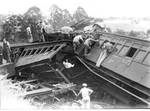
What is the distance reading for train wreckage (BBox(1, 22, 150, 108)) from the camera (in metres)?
7.10

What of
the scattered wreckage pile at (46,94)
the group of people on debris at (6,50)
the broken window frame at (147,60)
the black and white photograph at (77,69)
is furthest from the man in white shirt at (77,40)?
the broken window frame at (147,60)

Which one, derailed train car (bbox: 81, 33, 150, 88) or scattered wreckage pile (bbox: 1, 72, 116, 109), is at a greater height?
derailed train car (bbox: 81, 33, 150, 88)

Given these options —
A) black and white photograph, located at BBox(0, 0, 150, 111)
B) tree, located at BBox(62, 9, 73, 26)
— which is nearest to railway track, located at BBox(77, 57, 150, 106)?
black and white photograph, located at BBox(0, 0, 150, 111)

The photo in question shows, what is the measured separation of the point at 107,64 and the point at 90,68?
5.38 ft

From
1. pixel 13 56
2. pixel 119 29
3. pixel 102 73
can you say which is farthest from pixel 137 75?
pixel 119 29

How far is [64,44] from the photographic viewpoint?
37.1ft

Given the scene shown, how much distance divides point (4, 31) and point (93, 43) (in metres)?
12.0

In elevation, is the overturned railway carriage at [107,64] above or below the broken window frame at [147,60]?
below

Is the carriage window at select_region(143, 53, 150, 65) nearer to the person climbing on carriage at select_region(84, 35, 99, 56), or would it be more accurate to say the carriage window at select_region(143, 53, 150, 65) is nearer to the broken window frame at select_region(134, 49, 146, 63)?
the broken window frame at select_region(134, 49, 146, 63)

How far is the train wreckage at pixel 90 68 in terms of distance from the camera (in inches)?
280

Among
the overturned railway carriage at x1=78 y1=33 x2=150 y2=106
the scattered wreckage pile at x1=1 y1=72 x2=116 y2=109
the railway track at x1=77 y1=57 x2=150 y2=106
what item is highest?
the overturned railway carriage at x1=78 y1=33 x2=150 y2=106

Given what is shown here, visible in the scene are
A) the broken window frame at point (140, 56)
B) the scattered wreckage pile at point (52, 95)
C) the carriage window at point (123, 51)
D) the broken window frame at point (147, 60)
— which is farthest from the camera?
the carriage window at point (123, 51)

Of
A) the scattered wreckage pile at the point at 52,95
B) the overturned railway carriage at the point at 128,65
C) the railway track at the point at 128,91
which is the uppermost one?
the overturned railway carriage at the point at 128,65

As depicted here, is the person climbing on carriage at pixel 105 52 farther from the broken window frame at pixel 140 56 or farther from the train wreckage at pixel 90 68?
the broken window frame at pixel 140 56
